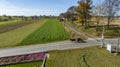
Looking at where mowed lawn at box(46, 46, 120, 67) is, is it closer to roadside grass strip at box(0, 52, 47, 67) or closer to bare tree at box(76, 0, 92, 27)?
roadside grass strip at box(0, 52, 47, 67)

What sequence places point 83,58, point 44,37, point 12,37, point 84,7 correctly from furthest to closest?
point 84,7 < point 12,37 < point 44,37 < point 83,58

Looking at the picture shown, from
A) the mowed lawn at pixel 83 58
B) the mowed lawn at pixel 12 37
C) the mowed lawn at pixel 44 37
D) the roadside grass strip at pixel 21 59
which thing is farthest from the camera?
the mowed lawn at pixel 44 37

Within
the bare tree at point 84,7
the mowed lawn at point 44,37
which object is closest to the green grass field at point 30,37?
the mowed lawn at point 44,37

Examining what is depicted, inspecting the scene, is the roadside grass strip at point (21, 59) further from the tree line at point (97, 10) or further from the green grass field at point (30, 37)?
the tree line at point (97, 10)

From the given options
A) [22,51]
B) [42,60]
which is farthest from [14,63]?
[22,51]

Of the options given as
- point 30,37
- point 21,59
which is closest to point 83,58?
point 21,59

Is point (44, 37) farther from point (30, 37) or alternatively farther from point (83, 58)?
point (83, 58)

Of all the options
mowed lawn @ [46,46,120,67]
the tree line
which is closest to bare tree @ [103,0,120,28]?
the tree line

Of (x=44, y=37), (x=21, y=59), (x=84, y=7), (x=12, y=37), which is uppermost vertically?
(x=84, y=7)
